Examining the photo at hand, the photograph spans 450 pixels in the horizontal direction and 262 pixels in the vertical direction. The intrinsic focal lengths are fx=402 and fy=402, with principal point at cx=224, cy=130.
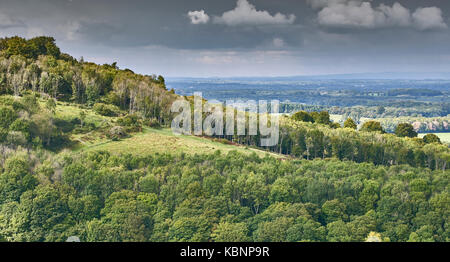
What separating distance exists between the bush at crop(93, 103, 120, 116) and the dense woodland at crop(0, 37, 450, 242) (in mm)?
3121

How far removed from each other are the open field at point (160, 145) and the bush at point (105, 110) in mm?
7344

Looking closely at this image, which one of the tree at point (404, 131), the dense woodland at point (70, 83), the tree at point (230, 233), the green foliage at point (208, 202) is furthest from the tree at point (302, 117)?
the tree at point (230, 233)

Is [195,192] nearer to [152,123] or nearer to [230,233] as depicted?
[230,233]

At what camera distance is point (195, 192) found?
136 ft

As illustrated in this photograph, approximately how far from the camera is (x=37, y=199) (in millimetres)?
38219

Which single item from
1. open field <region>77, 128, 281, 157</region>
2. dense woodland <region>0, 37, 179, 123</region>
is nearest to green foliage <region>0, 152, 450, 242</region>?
open field <region>77, 128, 281, 157</region>

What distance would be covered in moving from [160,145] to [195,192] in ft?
58.1

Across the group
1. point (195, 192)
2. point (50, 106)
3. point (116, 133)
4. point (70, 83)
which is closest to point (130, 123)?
point (116, 133)

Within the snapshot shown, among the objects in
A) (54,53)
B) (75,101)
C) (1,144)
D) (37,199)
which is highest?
(54,53)

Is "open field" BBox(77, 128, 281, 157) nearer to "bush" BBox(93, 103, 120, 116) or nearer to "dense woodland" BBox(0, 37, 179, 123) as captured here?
"bush" BBox(93, 103, 120, 116)

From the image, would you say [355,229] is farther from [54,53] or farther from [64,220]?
[54,53]

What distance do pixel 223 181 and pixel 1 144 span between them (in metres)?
27.0

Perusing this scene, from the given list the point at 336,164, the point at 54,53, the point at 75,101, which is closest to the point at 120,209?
the point at 336,164

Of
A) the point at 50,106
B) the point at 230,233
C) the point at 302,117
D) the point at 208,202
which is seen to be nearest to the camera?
the point at 230,233
